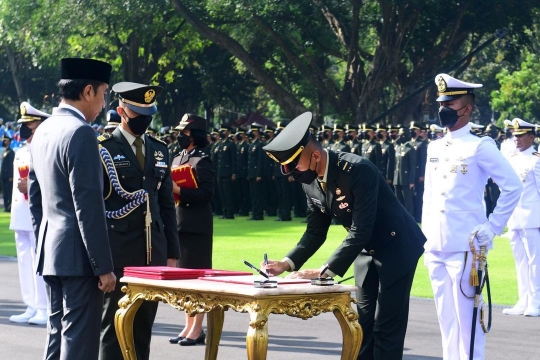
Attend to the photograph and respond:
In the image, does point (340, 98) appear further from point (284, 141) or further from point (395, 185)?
point (284, 141)

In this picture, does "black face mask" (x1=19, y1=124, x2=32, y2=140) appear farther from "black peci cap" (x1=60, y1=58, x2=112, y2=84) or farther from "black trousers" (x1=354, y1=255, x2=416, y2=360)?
"black trousers" (x1=354, y1=255, x2=416, y2=360)

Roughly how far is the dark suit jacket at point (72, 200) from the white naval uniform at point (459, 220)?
2.59m

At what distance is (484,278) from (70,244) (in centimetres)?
302

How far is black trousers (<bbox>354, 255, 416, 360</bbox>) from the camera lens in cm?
679

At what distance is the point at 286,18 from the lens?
35594 mm

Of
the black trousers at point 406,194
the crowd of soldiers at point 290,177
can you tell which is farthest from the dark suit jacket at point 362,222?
the black trousers at point 406,194

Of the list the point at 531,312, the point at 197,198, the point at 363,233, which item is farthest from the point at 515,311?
the point at 363,233

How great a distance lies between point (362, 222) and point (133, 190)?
78.9 inches

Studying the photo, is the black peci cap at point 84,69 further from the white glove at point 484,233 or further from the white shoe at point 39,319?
the white shoe at point 39,319

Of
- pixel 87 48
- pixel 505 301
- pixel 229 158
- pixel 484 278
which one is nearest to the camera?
pixel 484 278

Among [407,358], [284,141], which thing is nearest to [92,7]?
[407,358]

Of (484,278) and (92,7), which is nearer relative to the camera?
(484,278)

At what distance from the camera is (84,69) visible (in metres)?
6.66

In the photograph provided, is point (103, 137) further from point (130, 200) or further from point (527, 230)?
point (527, 230)
